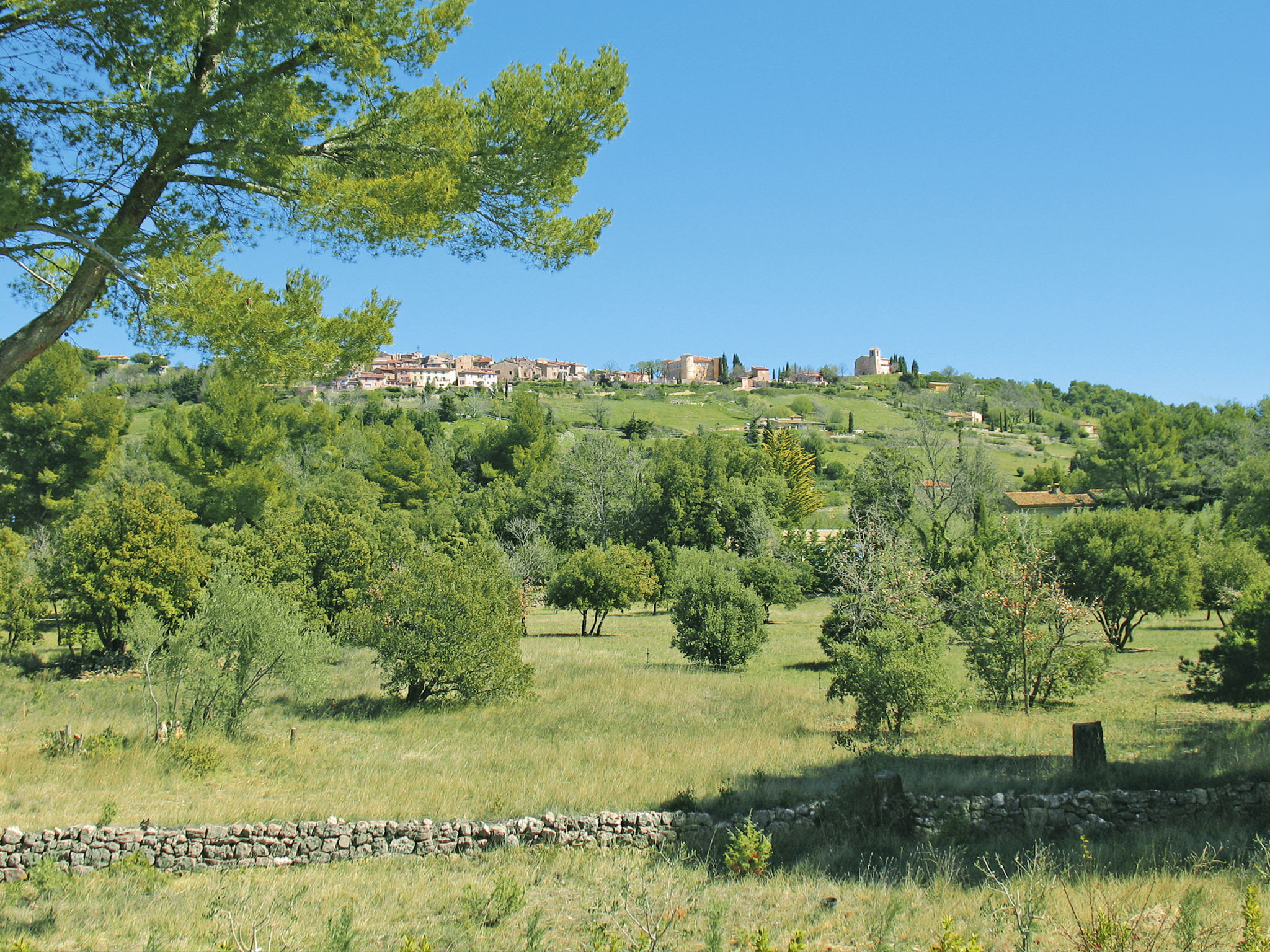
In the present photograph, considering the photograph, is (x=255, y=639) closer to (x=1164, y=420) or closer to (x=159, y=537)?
(x=159, y=537)

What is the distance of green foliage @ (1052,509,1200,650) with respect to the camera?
2655 cm

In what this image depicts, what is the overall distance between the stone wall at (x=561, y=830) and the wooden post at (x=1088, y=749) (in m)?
0.85

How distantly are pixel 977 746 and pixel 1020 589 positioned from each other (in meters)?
4.22

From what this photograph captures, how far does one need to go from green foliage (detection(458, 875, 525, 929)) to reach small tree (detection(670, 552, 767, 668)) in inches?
705

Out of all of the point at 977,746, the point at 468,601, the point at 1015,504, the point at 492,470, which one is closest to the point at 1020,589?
the point at 977,746

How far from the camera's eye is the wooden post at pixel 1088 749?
9.56m

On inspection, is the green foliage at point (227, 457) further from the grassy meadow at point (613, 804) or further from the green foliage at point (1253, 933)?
the green foliage at point (1253, 933)

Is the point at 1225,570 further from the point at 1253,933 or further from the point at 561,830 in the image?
the point at 1253,933

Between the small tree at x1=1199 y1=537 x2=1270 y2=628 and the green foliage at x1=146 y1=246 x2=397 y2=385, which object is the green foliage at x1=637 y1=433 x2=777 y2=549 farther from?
the green foliage at x1=146 y1=246 x2=397 y2=385

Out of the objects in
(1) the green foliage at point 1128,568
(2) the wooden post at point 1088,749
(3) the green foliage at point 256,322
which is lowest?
(2) the wooden post at point 1088,749

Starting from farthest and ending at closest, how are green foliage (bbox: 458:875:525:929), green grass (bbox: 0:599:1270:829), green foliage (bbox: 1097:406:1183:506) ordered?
green foliage (bbox: 1097:406:1183:506), green grass (bbox: 0:599:1270:829), green foliage (bbox: 458:875:525:929)

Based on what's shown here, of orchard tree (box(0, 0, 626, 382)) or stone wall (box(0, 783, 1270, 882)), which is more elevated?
orchard tree (box(0, 0, 626, 382))

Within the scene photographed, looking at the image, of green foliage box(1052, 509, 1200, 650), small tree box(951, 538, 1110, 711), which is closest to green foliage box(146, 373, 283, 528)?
small tree box(951, 538, 1110, 711)

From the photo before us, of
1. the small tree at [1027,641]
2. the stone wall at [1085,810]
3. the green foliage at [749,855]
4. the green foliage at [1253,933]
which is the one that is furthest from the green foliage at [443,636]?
the green foliage at [1253,933]
